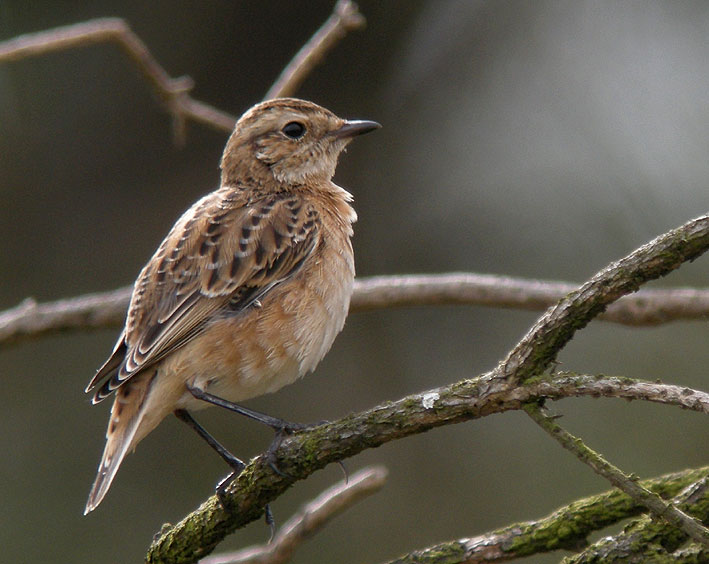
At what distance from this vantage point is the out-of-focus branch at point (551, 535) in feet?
12.9

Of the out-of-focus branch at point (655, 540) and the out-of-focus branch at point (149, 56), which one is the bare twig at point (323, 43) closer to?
the out-of-focus branch at point (149, 56)

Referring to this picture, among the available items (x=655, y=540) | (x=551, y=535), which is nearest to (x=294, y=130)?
(x=551, y=535)

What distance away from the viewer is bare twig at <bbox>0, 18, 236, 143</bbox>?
19.8 ft

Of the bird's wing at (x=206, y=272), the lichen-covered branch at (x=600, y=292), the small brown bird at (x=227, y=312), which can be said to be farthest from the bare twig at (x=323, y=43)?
the lichen-covered branch at (x=600, y=292)

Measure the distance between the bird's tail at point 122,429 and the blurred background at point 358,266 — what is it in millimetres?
4893

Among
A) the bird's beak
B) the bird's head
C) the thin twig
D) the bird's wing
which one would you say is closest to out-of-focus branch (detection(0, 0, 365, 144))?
the bird's head

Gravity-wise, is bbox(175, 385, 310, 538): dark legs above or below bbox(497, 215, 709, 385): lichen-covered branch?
below

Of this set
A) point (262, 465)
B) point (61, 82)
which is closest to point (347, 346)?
point (61, 82)

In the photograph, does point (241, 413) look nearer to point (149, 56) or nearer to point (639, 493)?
point (639, 493)

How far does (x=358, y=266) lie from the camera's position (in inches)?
438

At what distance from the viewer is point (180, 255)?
17.8 feet

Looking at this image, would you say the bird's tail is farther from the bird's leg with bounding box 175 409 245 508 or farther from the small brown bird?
the bird's leg with bounding box 175 409 245 508

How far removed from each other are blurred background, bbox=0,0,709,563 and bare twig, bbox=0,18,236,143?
10.7 feet

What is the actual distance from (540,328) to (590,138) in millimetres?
9563
